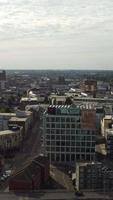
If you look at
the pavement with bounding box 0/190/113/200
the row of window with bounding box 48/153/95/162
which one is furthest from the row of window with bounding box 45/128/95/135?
the pavement with bounding box 0/190/113/200

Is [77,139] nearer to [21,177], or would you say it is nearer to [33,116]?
[21,177]

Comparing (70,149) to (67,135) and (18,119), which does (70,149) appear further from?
(18,119)

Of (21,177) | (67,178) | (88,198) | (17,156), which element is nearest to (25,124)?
(17,156)

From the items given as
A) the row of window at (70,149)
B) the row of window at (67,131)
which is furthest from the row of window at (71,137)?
the row of window at (70,149)

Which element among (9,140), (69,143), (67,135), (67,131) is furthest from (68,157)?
(9,140)

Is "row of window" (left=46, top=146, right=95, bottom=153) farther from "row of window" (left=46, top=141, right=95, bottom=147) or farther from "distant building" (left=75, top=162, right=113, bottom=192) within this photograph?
"distant building" (left=75, top=162, right=113, bottom=192)

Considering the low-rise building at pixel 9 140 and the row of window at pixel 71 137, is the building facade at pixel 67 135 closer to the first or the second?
the row of window at pixel 71 137
